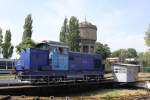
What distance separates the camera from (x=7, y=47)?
68375 millimetres

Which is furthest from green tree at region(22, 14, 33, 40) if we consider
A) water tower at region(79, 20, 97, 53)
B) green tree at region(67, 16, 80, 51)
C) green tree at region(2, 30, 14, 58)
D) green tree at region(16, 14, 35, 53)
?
water tower at region(79, 20, 97, 53)

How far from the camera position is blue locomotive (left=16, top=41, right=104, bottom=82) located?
1112 inches

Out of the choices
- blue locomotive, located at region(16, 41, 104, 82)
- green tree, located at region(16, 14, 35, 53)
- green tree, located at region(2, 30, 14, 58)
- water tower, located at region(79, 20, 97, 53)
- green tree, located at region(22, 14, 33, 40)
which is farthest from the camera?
water tower, located at region(79, 20, 97, 53)

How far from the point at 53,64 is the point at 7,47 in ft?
132

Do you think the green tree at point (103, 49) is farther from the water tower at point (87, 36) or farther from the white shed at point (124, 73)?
the white shed at point (124, 73)

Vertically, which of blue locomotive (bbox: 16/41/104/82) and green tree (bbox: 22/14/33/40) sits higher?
green tree (bbox: 22/14/33/40)

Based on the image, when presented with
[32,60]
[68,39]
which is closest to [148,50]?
[68,39]

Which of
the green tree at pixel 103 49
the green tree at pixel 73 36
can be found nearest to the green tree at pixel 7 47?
the green tree at pixel 73 36

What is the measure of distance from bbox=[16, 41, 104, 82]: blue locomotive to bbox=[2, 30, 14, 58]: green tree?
36046 mm

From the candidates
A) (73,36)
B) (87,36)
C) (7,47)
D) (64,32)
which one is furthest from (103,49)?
(7,47)

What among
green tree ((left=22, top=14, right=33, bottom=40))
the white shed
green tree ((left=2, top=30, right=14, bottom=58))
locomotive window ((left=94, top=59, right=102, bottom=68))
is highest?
green tree ((left=22, top=14, right=33, bottom=40))

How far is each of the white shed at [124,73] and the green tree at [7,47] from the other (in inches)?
1387

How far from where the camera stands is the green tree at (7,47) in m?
67.8

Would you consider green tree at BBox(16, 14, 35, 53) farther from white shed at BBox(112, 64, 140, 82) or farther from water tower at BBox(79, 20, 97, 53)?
white shed at BBox(112, 64, 140, 82)
